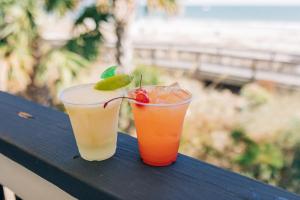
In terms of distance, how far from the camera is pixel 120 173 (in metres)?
0.57

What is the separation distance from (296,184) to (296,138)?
2.91 ft

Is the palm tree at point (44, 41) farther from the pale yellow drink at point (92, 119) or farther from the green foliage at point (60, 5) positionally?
the pale yellow drink at point (92, 119)

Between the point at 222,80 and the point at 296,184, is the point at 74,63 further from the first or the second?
the point at 222,80

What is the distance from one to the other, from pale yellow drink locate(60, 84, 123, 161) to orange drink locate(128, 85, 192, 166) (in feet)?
0.16

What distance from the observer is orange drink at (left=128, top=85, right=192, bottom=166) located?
559mm

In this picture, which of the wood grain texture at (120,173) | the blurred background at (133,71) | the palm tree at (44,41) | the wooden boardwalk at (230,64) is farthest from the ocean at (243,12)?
the wood grain texture at (120,173)

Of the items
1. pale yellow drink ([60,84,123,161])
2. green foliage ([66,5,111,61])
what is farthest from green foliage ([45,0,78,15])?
pale yellow drink ([60,84,123,161])

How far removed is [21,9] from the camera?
438 centimetres

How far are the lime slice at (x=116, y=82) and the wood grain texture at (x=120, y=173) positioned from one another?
149 mm

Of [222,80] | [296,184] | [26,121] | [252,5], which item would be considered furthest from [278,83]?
[252,5]

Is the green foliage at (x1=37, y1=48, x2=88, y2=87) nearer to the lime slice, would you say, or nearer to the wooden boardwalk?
the wooden boardwalk

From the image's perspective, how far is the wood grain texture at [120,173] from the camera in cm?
50

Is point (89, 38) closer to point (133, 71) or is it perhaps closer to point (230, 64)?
point (133, 71)

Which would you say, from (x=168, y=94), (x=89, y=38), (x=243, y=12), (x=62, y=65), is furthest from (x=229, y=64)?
(x=243, y=12)
